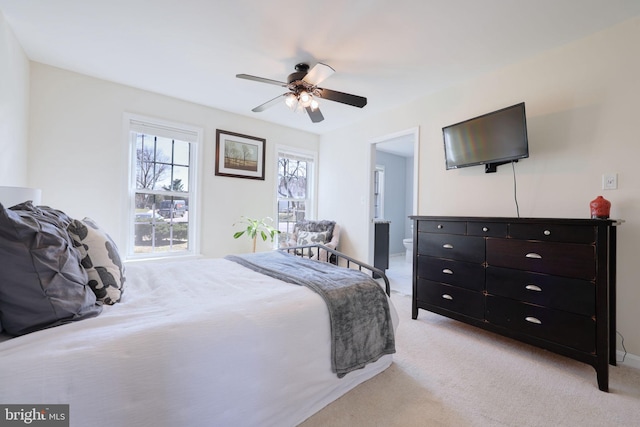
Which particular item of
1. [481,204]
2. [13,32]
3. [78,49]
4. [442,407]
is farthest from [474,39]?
[13,32]

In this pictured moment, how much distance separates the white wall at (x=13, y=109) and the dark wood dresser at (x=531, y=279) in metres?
3.72

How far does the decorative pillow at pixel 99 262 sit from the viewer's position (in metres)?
1.28

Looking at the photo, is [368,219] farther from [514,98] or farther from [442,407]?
[442,407]

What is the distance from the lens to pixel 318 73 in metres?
2.18

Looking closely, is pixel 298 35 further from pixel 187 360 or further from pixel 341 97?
pixel 187 360

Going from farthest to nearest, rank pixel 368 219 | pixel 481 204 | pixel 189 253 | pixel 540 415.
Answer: pixel 368 219 < pixel 189 253 < pixel 481 204 < pixel 540 415

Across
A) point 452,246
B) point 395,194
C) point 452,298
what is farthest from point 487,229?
point 395,194

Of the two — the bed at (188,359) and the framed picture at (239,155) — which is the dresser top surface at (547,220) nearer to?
the bed at (188,359)

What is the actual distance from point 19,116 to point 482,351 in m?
4.51

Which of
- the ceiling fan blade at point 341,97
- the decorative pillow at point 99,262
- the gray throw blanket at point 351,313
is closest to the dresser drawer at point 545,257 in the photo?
the gray throw blanket at point 351,313

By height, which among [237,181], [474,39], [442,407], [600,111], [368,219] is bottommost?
[442,407]

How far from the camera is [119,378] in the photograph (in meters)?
0.90

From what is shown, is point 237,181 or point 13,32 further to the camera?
point 237,181

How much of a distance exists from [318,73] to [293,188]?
2711 millimetres
